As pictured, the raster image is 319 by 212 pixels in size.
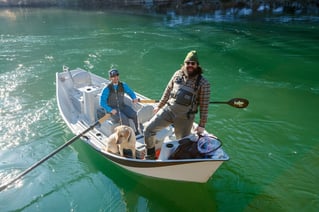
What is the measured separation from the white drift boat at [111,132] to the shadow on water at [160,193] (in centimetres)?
52

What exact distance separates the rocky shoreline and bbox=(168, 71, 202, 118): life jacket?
83.0 feet

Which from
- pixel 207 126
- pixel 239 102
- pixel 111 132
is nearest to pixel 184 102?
pixel 239 102

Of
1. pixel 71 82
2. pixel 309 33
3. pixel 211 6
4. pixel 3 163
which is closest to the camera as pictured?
pixel 3 163

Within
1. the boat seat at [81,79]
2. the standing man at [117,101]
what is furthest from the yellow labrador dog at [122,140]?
the boat seat at [81,79]

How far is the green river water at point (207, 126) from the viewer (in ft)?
20.1

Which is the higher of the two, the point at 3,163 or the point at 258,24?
the point at 258,24

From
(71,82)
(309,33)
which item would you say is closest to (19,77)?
(71,82)

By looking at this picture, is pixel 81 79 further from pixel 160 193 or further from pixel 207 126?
pixel 160 193

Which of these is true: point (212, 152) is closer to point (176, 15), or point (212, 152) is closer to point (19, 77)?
point (19, 77)

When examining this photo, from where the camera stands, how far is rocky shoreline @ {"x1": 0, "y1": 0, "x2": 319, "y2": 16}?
Result: 26.8 meters

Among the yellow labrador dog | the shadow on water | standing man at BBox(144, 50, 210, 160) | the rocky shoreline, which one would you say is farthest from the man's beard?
the rocky shoreline

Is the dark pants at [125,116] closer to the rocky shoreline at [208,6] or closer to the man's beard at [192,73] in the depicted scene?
the man's beard at [192,73]

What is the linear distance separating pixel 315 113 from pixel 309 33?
13.0 meters

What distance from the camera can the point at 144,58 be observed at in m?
16.0
